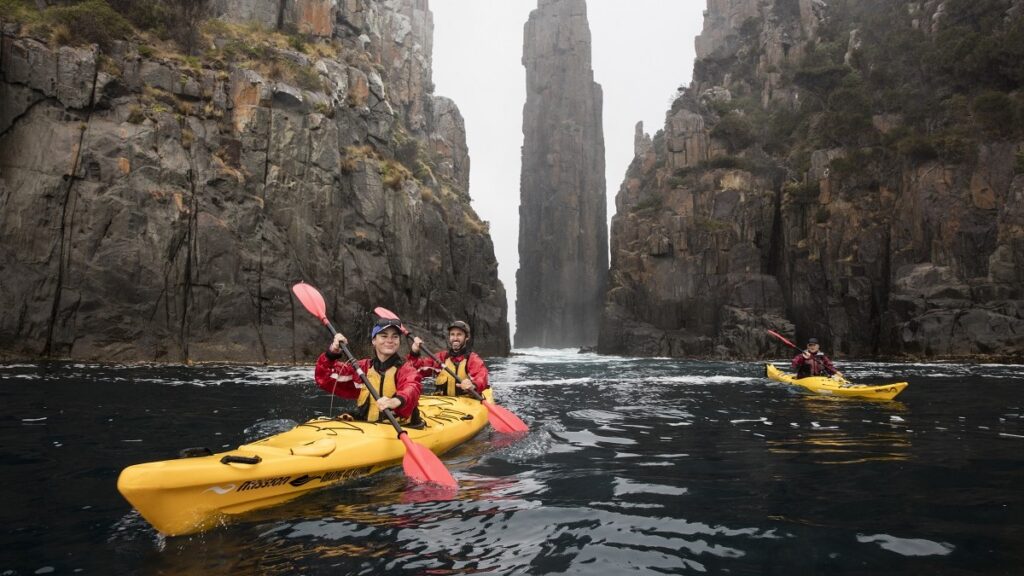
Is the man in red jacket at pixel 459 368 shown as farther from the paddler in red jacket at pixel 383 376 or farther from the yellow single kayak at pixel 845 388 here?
the yellow single kayak at pixel 845 388

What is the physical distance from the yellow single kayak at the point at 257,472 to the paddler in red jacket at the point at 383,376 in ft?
0.95

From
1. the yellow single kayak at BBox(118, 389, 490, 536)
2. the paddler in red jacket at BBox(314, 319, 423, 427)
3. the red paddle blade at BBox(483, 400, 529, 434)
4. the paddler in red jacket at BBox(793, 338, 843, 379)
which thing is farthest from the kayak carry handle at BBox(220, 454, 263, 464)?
the paddler in red jacket at BBox(793, 338, 843, 379)

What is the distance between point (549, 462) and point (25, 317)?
2035 cm

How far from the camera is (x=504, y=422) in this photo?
908 cm

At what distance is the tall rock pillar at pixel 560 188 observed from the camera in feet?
295

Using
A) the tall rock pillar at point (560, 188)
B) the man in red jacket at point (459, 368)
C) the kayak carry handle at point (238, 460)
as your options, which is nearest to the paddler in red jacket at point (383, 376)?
the kayak carry handle at point (238, 460)

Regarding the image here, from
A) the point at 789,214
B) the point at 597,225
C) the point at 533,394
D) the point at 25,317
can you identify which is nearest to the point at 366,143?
the point at 25,317

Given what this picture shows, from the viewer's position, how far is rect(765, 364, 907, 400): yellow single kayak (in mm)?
12203

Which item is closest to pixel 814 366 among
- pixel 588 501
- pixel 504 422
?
pixel 504 422

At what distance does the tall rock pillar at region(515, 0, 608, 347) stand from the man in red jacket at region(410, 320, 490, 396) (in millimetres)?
77052

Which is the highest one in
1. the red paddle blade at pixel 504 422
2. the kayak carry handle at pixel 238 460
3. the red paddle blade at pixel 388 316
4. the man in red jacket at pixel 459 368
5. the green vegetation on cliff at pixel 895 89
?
the green vegetation on cliff at pixel 895 89

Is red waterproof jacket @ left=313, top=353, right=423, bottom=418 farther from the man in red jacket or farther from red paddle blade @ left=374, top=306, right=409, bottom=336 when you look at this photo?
the man in red jacket

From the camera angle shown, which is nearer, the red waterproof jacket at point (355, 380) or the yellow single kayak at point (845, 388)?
the red waterproof jacket at point (355, 380)

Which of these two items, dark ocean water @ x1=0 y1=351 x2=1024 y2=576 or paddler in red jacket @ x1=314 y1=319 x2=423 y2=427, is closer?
dark ocean water @ x1=0 y1=351 x2=1024 y2=576
